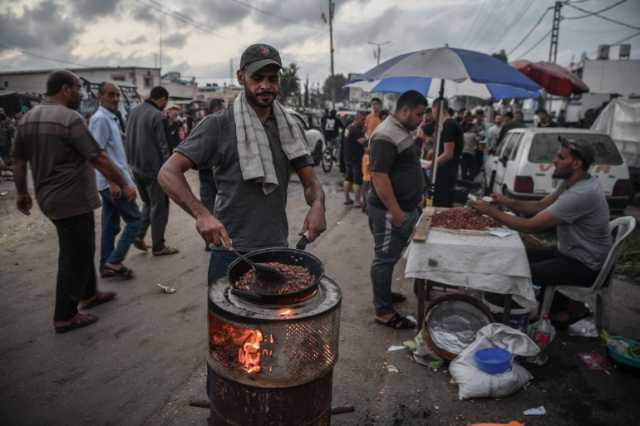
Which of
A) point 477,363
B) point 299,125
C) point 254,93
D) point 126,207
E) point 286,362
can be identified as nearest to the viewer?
point 286,362

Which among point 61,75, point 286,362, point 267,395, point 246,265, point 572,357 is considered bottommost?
point 572,357

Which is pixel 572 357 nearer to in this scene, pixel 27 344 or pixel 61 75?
pixel 27 344

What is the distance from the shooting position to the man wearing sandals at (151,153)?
5691mm

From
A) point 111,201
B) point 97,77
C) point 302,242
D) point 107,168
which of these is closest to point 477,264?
point 302,242

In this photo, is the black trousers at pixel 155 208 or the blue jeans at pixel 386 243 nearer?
the blue jeans at pixel 386 243

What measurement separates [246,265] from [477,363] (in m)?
2.03

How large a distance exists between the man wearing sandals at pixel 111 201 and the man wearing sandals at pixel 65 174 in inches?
41.3

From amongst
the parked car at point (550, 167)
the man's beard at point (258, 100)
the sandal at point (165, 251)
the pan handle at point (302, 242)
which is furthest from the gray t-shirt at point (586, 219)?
the sandal at point (165, 251)

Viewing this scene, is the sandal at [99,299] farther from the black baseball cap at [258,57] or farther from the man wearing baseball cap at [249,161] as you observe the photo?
the black baseball cap at [258,57]

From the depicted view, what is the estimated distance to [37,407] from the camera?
2.89m

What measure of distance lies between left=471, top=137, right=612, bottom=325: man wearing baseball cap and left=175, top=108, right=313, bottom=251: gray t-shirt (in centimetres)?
231

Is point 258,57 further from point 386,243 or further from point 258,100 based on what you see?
point 386,243

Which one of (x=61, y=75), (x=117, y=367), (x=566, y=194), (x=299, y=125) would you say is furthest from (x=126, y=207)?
(x=566, y=194)

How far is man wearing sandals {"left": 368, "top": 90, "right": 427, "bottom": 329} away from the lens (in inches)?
151
